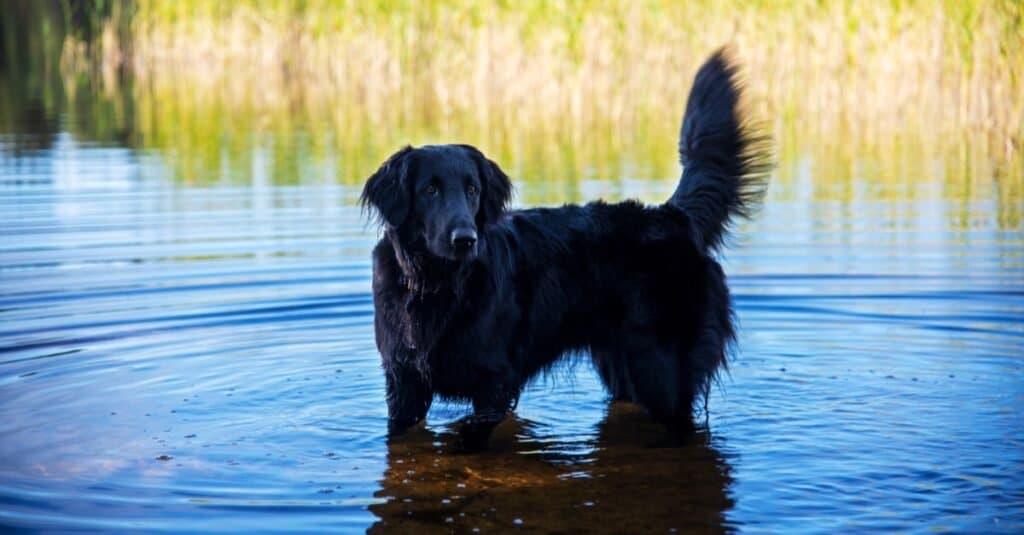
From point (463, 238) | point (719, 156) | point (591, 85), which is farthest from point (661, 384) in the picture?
point (591, 85)

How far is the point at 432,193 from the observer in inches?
209

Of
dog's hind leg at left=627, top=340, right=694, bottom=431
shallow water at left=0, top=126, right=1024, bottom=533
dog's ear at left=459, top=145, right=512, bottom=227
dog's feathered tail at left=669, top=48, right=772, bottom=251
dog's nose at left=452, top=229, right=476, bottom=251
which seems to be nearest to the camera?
shallow water at left=0, top=126, right=1024, bottom=533

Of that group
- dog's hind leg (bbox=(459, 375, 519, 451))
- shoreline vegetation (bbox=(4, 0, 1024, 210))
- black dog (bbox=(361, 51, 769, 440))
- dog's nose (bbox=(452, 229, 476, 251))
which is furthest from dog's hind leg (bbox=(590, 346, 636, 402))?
shoreline vegetation (bbox=(4, 0, 1024, 210))

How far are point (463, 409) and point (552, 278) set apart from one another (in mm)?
1092

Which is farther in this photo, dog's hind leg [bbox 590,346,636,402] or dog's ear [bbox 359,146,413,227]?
dog's hind leg [bbox 590,346,636,402]

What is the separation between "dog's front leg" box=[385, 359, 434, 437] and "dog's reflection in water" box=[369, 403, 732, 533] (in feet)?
0.34

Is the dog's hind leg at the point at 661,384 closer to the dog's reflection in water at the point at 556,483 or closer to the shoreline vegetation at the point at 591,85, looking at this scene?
the dog's reflection in water at the point at 556,483

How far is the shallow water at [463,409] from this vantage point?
4.82 meters

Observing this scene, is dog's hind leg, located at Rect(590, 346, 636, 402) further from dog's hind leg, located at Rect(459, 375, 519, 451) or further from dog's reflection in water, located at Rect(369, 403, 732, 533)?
dog's hind leg, located at Rect(459, 375, 519, 451)

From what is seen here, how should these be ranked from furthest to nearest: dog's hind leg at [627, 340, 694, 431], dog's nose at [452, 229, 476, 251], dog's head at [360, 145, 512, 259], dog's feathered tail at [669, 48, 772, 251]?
1. dog's feathered tail at [669, 48, 772, 251]
2. dog's hind leg at [627, 340, 694, 431]
3. dog's head at [360, 145, 512, 259]
4. dog's nose at [452, 229, 476, 251]

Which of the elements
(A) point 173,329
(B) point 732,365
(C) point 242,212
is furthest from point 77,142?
(B) point 732,365

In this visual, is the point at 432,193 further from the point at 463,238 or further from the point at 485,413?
the point at 485,413

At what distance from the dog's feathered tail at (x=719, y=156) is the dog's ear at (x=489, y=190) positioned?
1052 millimetres

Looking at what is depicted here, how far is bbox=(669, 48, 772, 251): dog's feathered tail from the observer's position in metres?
6.25
